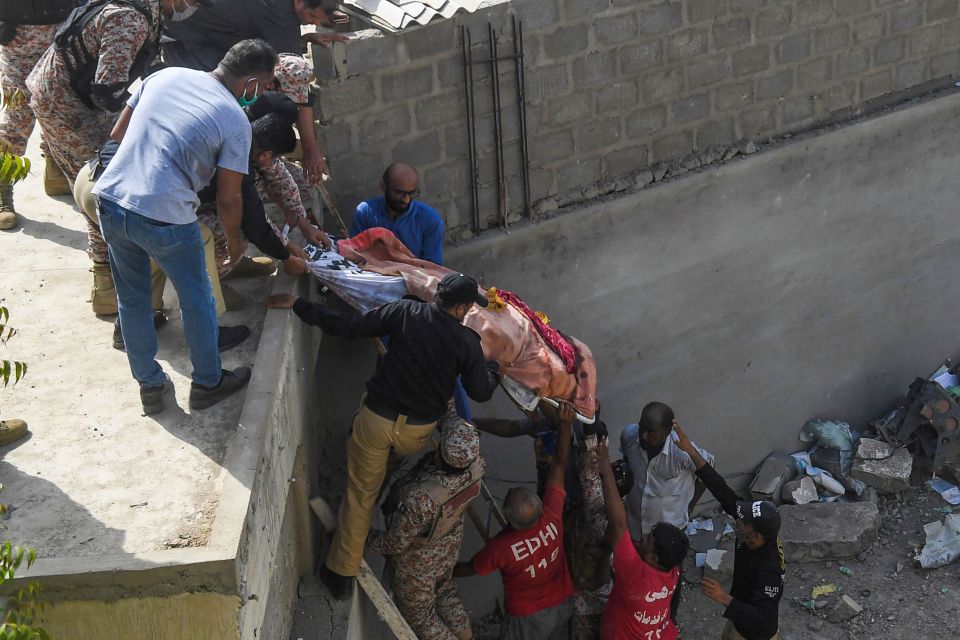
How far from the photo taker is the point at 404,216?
604 cm

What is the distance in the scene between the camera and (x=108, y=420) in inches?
180

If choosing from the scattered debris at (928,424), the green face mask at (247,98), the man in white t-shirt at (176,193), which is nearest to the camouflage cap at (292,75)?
the green face mask at (247,98)

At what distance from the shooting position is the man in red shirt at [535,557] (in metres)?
5.85

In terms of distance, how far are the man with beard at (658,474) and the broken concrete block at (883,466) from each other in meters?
2.35

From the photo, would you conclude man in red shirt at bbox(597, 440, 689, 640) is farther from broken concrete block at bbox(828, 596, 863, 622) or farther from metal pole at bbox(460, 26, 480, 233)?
broken concrete block at bbox(828, 596, 863, 622)

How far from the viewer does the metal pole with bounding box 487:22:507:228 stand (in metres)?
6.48

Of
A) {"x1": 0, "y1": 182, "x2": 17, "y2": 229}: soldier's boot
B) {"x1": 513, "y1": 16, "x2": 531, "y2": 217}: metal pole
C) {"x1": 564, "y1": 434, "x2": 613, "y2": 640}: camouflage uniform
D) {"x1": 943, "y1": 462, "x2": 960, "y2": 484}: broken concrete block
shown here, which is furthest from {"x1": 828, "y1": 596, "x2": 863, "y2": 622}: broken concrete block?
{"x1": 0, "y1": 182, "x2": 17, "y2": 229}: soldier's boot

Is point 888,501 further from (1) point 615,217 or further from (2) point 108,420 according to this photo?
(2) point 108,420

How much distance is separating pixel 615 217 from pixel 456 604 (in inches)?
107

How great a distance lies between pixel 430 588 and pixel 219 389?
1.81 m

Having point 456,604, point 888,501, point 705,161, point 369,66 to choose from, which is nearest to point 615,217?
point 705,161

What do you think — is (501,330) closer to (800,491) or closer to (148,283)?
(148,283)

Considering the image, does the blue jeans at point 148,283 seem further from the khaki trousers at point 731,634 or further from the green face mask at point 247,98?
the khaki trousers at point 731,634

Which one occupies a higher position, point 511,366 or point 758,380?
point 511,366
